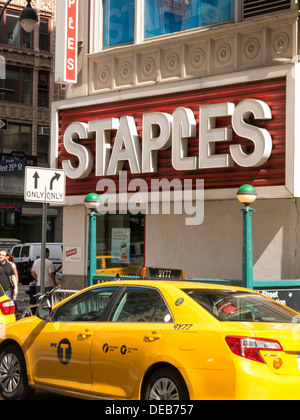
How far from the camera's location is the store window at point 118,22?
17.5 m

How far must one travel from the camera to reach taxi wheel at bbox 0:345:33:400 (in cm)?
830

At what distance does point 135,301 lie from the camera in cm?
752

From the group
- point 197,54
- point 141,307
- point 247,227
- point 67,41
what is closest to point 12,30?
point 67,41

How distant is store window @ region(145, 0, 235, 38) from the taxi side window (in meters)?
9.40

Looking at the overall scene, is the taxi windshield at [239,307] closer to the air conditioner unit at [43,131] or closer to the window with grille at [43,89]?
the air conditioner unit at [43,131]

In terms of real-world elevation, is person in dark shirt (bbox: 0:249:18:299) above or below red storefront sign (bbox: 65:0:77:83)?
below

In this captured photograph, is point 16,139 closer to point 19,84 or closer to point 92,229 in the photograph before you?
point 19,84

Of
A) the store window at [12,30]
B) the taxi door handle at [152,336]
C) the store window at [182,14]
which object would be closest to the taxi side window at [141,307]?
the taxi door handle at [152,336]

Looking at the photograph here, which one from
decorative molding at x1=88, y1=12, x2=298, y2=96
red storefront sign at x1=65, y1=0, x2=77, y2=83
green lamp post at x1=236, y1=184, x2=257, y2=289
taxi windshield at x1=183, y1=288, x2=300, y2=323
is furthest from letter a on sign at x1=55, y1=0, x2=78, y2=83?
taxi windshield at x1=183, y1=288, x2=300, y2=323

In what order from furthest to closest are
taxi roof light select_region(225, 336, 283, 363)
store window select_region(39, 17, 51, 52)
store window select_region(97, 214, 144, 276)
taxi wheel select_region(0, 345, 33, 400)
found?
store window select_region(39, 17, 51, 52) → store window select_region(97, 214, 144, 276) → taxi wheel select_region(0, 345, 33, 400) → taxi roof light select_region(225, 336, 283, 363)

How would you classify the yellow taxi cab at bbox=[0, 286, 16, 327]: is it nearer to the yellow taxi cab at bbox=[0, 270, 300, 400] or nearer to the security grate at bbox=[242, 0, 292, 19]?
the yellow taxi cab at bbox=[0, 270, 300, 400]

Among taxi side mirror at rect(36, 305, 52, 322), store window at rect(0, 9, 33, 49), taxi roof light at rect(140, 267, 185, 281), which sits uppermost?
store window at rect(0, 9, 33, 49)

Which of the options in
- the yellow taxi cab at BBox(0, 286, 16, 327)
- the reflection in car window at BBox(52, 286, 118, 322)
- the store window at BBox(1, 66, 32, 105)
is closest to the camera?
the reflection in car window at BBox(52, 286, 118, 322)

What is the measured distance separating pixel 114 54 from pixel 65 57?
4.07ft
